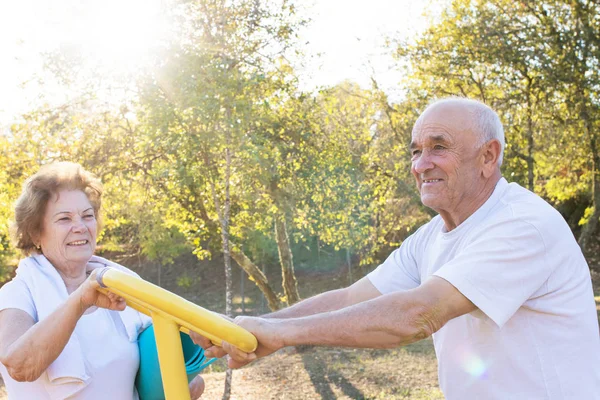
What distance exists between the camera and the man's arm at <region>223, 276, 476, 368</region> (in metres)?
1.90

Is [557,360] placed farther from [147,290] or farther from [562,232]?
[147,290]

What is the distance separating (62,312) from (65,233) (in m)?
0.62

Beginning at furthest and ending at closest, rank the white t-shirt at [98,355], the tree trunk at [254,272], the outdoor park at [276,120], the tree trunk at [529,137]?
the tree trunk at [529,137], the tree trunk at [254,272], the outdoor park at [276,120], the white t-shirt at [98,355]

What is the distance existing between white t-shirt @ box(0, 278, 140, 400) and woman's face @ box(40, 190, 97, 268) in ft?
0.76

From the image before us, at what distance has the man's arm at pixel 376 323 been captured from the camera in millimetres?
1902

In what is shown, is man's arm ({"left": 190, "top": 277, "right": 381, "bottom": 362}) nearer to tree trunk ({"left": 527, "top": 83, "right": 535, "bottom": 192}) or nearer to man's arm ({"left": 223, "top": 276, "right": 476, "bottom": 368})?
man's arm ({"left": 223, "top": 276, "right": 476, "bottom": 368})

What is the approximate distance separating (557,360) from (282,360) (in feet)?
30.2

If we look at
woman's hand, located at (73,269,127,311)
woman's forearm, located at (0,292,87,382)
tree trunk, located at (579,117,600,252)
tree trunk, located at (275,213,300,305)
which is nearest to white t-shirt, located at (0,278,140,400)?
woman's forearm, located at (0,292,87,382)

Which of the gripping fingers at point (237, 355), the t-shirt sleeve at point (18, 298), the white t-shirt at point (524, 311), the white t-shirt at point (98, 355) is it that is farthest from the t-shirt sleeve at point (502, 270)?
the t-shirt sleeve at point (18, 298)

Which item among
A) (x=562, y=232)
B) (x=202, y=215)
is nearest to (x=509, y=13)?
(x=202, y=215)

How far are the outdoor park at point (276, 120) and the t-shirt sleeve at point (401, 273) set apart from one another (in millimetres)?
4848

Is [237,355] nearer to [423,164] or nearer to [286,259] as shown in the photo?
[423,164]

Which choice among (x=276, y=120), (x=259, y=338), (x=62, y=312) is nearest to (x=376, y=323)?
(x=259, y=338)

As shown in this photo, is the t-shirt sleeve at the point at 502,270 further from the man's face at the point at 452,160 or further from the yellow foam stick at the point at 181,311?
the yellow foam stick at the point at 181,311
